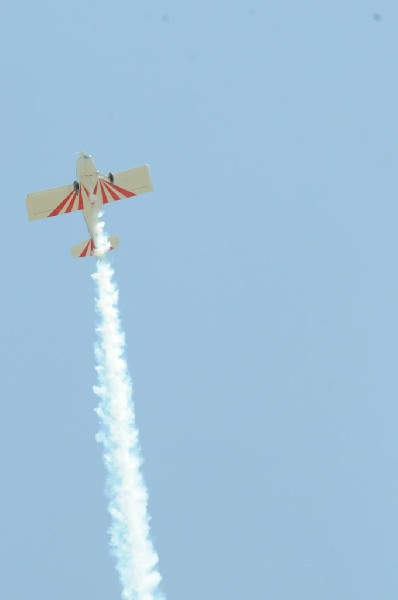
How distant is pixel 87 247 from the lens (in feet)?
391

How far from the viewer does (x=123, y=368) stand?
400 feet

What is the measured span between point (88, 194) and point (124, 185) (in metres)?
2.50

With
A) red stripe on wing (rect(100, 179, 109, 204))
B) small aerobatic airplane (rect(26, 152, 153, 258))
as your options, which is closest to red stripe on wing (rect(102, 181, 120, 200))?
small aerobatic airplane (rect(26, 152, 153, 258))

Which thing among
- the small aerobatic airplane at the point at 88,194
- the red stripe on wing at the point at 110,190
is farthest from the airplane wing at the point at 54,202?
the red stripe on wing at the point at 110,190

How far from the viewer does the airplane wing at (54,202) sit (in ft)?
384

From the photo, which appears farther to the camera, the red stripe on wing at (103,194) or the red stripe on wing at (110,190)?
the red stripe on wing at (110,190)

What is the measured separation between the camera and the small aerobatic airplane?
381ft

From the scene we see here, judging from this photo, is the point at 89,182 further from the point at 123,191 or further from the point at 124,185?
the point at 124,185

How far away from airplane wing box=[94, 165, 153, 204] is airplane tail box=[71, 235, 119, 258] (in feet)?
6.17

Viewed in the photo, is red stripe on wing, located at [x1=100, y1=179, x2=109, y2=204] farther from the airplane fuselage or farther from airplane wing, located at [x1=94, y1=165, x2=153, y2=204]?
the airplane fuselage

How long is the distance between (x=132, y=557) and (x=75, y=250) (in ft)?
41.4

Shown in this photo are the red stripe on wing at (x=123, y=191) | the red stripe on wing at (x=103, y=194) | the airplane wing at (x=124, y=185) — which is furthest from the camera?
the red stripe on wing at (x=123, y=191)

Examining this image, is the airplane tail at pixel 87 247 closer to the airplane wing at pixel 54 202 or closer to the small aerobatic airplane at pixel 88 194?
the small aerobatic airplane at pixel 88 194

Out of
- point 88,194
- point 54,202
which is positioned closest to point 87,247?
point 54,202
